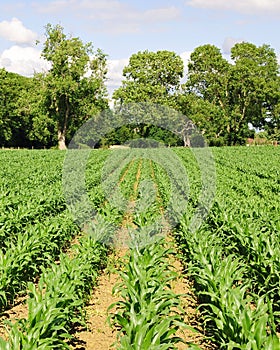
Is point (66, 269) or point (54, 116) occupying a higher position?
point (54, 116)

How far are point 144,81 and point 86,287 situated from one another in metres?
52.1

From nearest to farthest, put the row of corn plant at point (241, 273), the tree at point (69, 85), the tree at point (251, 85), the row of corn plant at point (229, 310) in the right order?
the row of corn plant at point (229, 310) → the row of corn plant at point (241, 273) → the tree at point (69, 85) → the tree at point (251, 85)

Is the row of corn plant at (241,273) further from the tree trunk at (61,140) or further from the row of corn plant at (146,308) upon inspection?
the tree trunk at (61,140)

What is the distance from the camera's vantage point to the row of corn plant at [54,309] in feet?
13.1

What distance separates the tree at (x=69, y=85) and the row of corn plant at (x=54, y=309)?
137 ft

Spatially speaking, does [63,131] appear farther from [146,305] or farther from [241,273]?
[146,305]

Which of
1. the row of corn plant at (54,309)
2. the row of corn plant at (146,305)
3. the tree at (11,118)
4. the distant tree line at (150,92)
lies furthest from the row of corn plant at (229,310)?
the tree at (11,118)

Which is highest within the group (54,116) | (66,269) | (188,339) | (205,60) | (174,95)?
(205,60)

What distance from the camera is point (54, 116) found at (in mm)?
48750

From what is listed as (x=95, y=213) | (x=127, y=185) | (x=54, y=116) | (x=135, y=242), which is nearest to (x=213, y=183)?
(x=127, y=185)

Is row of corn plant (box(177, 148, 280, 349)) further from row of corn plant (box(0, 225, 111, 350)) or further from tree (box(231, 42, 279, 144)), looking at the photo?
tree (box(231, 42, 279, 144))

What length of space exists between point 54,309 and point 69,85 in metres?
44.1

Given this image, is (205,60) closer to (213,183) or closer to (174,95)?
(174,95)

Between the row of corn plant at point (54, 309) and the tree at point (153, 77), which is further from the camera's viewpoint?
the tree at point (153, 77)
